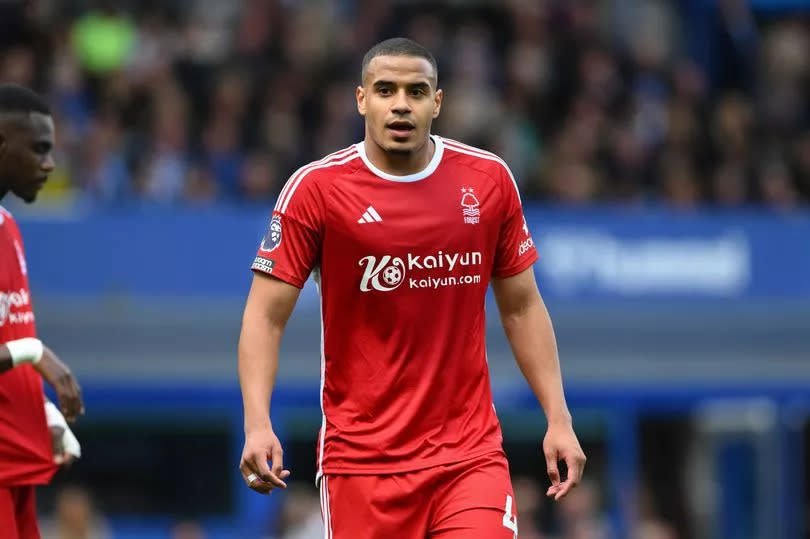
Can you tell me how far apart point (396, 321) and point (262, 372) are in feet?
1.78

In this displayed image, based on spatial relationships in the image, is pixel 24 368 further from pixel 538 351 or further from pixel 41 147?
pixel 538 351

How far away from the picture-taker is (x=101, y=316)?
1488cm

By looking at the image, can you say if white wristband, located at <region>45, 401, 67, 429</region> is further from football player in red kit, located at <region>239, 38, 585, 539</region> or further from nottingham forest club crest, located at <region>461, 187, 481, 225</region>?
nottingham forest club crest, located at <region>461, 187, 481, 225</region>

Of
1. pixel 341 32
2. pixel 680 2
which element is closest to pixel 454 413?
pixel 341 32

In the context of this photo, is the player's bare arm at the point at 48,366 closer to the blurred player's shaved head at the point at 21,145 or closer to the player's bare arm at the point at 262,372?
the blurred player's shaved head at the point at 21,145

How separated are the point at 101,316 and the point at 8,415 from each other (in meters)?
7.99

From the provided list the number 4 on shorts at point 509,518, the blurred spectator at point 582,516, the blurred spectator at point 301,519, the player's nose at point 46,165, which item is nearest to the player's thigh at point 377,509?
the number 4 on shorts at point 509,518

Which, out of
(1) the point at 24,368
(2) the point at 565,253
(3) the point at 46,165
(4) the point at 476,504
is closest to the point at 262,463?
(4) the point at 476,504

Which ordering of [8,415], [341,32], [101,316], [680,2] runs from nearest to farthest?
[8,415]
[101,316]
[341,32]
[680,2]

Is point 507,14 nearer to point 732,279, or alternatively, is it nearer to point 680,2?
point 680,2

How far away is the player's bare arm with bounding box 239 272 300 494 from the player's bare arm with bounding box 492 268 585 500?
2.92 feet

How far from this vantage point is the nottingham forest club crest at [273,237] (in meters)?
6.37

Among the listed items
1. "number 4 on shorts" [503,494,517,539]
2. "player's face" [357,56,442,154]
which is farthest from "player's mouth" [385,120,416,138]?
"number 4 on shorts" [503,494,517,539]

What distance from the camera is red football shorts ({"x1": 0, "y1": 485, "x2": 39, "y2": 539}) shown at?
6.74 meters
